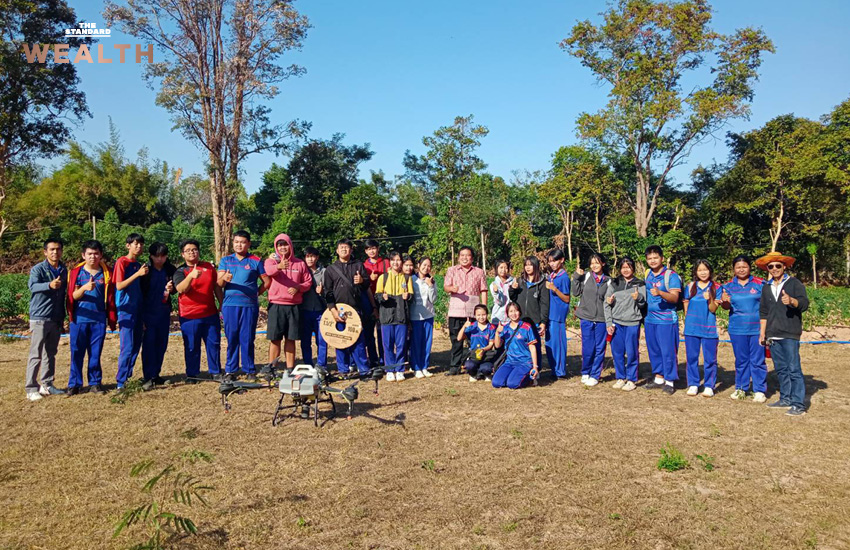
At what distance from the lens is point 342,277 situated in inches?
293

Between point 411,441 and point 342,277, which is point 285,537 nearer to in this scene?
point 411,441

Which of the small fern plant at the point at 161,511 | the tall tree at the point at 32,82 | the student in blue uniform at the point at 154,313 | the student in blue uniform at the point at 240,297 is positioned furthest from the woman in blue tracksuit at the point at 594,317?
the tall tree at the point at 32,82

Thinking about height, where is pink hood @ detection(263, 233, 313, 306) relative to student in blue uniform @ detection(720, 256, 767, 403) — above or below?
above

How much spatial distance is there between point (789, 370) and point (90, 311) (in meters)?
7.90

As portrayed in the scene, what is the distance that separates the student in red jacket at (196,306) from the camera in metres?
7.14

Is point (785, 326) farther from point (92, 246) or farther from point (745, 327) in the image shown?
point (92, 246)

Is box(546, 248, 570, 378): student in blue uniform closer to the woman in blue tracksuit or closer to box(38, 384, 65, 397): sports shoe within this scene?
the woman in blue tracksuit

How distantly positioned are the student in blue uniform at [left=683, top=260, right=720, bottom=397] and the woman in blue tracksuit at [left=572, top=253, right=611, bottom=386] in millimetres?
991

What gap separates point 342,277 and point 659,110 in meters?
22.3

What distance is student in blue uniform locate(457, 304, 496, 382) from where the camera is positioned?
762 cm

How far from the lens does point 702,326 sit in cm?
675

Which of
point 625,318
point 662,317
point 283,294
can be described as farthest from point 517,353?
point 283,294

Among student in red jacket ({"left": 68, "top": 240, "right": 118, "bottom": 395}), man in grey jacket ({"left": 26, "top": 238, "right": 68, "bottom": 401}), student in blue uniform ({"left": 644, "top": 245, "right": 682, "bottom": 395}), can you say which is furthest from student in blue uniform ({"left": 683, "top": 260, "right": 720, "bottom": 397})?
man in grey jacket ({"left": 26, "top": 238, "right": 68, "bottom": 401})

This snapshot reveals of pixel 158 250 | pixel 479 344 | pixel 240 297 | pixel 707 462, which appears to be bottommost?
pixel 707 462
